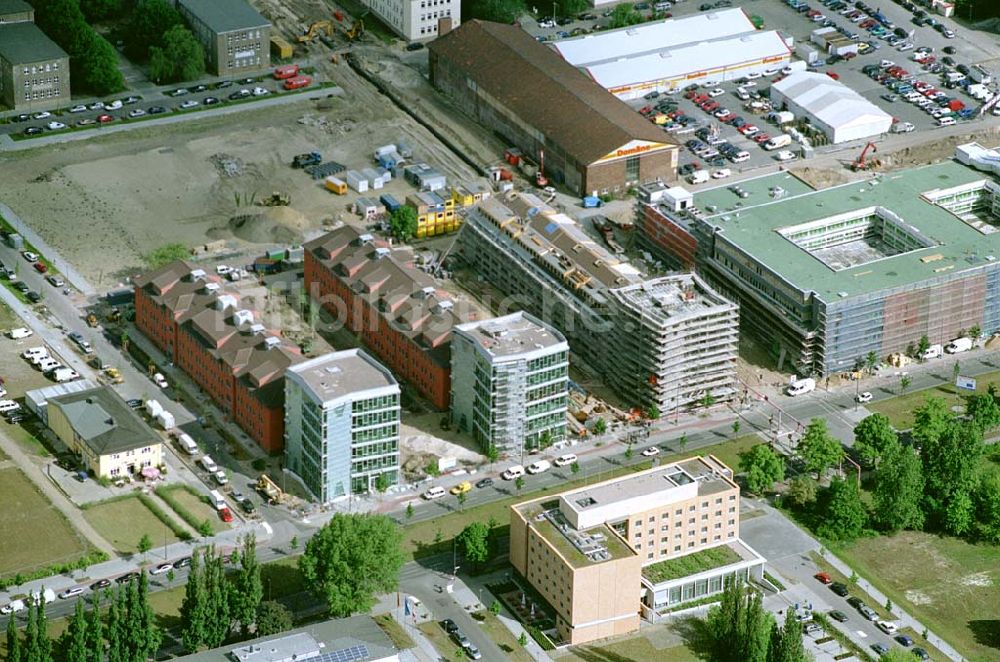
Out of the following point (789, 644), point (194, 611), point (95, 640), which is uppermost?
point (194, 611)

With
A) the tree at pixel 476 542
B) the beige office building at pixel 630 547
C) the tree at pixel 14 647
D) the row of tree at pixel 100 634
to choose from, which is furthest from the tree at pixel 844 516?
the tree at pixel 14 647

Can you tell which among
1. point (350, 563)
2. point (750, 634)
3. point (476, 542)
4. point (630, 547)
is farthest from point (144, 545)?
point (750, 634)

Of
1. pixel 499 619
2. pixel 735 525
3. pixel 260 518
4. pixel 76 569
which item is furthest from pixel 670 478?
pixel 76 569

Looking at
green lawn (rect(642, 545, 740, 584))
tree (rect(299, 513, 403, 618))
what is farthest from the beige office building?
tree (rect(299, 513, 403, 618))

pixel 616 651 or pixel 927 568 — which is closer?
pixel 616 651

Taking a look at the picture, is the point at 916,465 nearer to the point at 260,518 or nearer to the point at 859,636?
the point at 859,636

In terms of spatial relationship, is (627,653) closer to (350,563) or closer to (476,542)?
(476,542)

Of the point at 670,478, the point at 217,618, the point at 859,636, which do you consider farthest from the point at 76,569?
the point at 859,636

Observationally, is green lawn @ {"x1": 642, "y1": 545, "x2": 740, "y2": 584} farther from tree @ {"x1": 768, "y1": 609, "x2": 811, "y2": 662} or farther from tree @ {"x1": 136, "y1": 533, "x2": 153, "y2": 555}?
tree @ {"x1": 136, "y1": 533, "x2": 153, "y2": 555}
